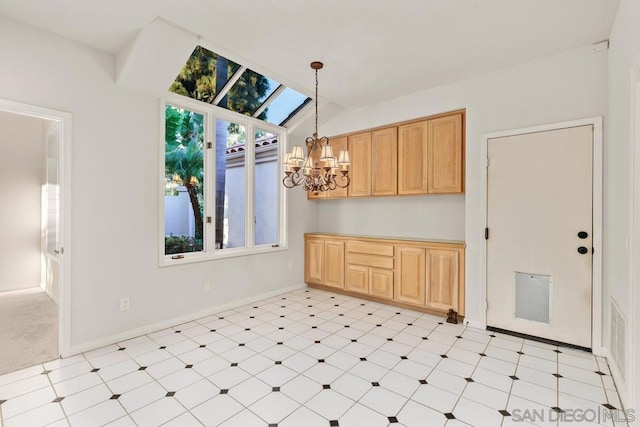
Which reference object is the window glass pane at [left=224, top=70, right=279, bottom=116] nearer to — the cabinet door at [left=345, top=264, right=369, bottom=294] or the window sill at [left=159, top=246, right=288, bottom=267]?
the window sill at [left=159, top=246, right=288, bottom=267]

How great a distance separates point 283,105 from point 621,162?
381 cm

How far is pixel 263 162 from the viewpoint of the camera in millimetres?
4789

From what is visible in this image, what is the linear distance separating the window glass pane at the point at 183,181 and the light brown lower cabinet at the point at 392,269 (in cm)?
196

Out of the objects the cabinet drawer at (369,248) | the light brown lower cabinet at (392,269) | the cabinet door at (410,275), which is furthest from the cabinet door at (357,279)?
the cabinet door at (410,275)

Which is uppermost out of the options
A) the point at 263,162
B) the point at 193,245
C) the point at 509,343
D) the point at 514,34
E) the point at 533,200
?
the point at 514,34

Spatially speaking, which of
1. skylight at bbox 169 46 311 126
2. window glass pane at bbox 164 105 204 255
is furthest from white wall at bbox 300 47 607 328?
window glass pane at bbox 164 105 204 255

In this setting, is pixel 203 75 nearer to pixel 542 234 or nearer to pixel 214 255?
pixel 214 255

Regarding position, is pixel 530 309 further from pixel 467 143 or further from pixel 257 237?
pixel 257 237

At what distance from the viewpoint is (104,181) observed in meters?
2.99

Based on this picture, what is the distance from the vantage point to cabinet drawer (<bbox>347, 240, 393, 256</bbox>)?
13.9ft

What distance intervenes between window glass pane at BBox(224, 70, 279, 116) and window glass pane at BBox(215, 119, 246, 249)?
0.80 ft

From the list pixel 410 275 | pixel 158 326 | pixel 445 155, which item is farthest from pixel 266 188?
pixel 445 155

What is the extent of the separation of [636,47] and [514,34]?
3.32ft

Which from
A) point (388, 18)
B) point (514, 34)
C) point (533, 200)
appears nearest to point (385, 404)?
point (533, 200)
